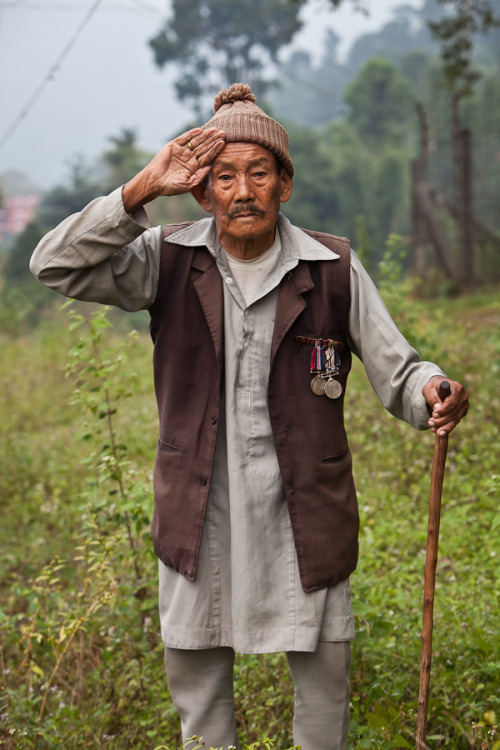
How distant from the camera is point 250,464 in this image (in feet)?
7.41

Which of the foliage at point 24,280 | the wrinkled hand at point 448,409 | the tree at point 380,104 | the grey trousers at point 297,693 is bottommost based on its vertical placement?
the grey trousers at point 297,693

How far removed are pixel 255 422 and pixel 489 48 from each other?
72388mm

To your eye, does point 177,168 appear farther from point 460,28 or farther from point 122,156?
point 122,156

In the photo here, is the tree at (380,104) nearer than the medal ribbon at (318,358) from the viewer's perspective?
No

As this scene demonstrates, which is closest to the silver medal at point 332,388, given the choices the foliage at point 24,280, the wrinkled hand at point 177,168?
the wrinkled hand at point 177,168

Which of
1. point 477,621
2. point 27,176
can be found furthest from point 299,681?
point 27,176

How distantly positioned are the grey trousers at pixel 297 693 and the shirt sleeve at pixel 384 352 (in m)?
0.73

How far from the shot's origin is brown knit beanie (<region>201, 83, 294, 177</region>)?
2.21m

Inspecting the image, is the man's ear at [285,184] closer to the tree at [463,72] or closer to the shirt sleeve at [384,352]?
the shirt sleeve at [384,352]

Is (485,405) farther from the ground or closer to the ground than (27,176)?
closer to the ground

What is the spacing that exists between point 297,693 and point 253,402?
0.89 metres

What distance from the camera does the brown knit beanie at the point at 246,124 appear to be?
221cm

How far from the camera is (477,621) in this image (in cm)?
322

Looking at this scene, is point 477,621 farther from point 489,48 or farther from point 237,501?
point 489,48
